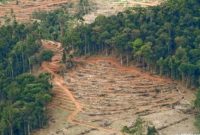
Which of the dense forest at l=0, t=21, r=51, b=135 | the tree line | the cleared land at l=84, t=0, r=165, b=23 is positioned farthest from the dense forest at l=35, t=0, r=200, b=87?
the cleared land at l=84, t=0, r=165, b=23

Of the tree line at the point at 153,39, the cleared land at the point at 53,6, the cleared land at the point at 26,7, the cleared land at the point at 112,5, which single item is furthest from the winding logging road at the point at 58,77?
the cleared land at the point at 26,7

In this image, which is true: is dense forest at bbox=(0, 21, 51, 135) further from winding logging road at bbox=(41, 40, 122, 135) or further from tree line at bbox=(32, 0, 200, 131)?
tree line at bbox=(32, 0, 200, 131)

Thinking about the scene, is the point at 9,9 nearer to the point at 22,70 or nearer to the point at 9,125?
the point at 22,70

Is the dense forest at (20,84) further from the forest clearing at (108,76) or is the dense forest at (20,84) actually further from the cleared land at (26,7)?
the cleared land at (26,7)

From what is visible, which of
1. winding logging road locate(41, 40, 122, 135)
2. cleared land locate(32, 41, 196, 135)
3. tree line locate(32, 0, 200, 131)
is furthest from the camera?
tree line locate(32, 0, 200, 131)

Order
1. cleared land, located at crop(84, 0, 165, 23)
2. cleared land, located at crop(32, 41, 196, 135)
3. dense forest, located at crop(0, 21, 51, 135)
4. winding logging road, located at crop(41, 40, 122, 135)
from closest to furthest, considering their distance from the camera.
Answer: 1. dense forest, located at crop(0, 21, 51, 135)
2. cleared land, located at crop(32, 41, 196, 135)
3. winding logging road, located at crop(41, 40, 122, 135)
4. cleared land, located at crop(84, 0, 165, 23)

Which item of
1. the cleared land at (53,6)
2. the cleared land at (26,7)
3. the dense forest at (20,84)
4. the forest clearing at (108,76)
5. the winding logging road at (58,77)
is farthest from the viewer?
the cleared land at (26,7)

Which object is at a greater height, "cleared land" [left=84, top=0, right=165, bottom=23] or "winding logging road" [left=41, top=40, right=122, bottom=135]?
"cleared land" [left=84, top=0, right=165, bottom=23]

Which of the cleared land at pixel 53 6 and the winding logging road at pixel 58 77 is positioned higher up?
the cleared land at pixel 53 6

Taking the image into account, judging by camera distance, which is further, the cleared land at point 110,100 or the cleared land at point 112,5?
the cleared land at point 112,5

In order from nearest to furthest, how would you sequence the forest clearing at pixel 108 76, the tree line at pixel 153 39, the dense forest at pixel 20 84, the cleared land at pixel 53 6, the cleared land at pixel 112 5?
the dense forest at pixel 20 84
the forest clearing at pixel 108 76
the tree line at pixel 153 39
the cleared land at pixel 112 5
the cleared land at pixel 53 6
